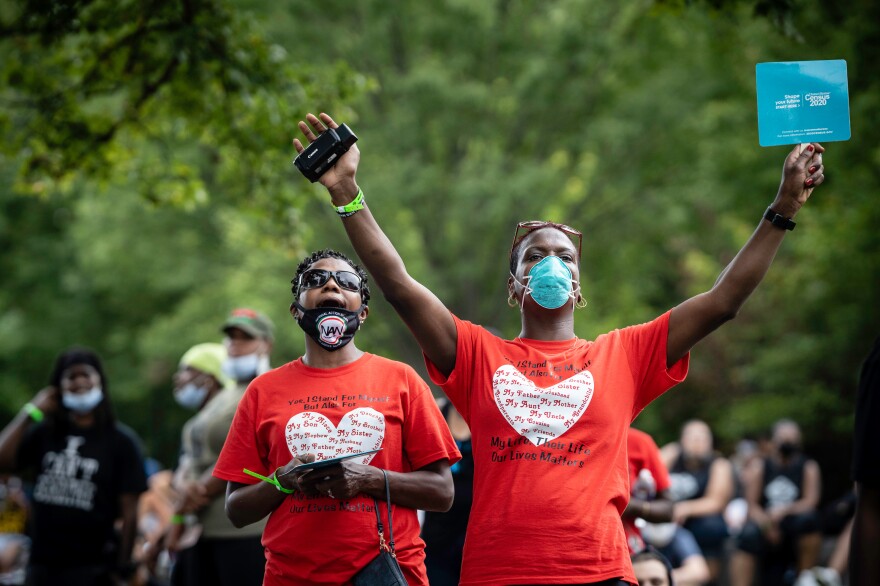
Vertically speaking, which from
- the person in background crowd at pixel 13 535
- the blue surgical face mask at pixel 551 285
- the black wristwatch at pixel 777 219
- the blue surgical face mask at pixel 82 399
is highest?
the black wristwatch at pixel 777 219

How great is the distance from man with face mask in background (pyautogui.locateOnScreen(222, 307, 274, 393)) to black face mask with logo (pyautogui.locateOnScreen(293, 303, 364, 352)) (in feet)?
7.68

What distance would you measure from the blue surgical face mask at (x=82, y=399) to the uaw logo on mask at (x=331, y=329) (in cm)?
355

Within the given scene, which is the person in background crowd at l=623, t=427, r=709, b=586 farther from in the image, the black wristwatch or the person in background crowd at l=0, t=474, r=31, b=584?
the person in background crowd at l=0, t=474, r=31, b=584

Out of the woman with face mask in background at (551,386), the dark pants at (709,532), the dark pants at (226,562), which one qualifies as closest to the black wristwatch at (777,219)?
the woman with face mask in background at (551,386)

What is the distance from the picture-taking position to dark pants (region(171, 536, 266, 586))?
233 inches

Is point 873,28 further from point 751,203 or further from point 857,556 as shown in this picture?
point 857,556

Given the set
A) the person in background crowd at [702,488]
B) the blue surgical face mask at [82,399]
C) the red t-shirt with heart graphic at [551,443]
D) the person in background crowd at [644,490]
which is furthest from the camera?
the person in background crowd at [702,488]

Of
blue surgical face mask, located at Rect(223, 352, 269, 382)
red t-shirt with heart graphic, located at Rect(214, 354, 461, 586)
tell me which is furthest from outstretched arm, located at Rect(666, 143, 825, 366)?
blue surgical face mask, located at Rect(223, 352, 269, 382)

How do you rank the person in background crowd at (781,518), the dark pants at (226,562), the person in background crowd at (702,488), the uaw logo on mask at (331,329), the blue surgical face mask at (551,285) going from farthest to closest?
the person in background crowd at (781,518), the person in background crowd at (702,488), the dark pants at (226,562), the uaw logo on mask at (331,329), the blue surgical face mask at (551,285)

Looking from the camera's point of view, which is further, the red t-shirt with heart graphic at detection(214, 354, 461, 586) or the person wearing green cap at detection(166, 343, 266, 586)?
the person wearing green cap at detection(166, 343, 266, 586)

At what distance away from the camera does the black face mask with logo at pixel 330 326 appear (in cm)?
435

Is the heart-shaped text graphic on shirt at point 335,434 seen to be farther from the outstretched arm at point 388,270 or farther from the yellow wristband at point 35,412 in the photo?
the yellow wristband at point 35,412

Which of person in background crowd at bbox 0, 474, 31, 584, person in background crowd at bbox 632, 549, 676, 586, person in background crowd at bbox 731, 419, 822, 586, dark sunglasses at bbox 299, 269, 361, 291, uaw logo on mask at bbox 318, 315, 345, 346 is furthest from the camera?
person in background crowd at bbox 731, 419, 822, 586

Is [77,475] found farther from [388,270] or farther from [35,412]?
[388,270]
